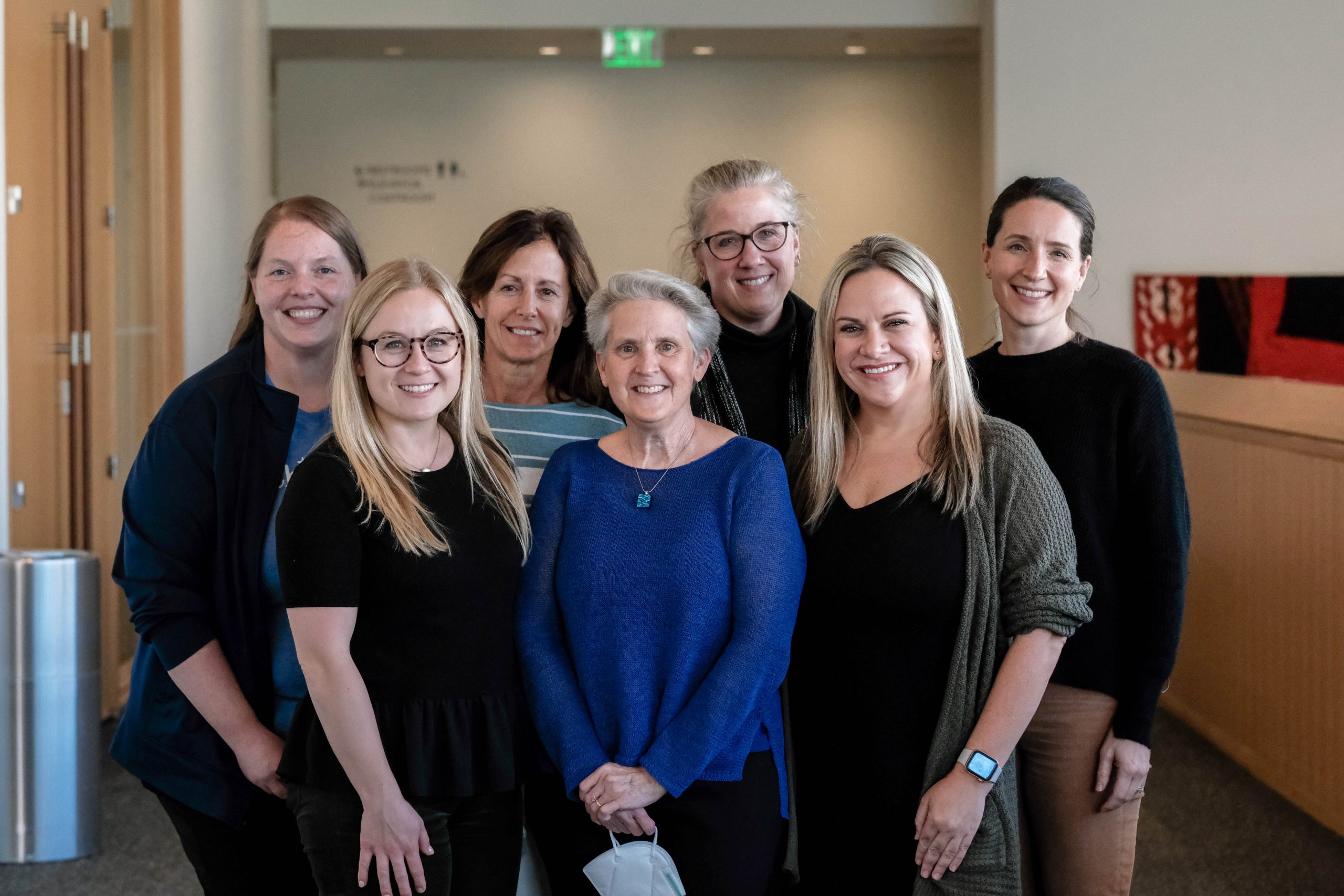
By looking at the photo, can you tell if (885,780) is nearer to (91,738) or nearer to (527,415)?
(527,415)

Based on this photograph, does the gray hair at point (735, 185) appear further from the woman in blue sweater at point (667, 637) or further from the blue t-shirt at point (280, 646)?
the blue t-shirt at point (280, 646)

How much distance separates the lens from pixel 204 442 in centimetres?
202

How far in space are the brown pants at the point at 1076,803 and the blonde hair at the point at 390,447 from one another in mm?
1053

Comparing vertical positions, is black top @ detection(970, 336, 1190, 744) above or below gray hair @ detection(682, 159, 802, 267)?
below

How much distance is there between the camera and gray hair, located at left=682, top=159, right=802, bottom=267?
2570 mm

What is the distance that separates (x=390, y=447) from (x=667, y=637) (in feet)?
1.86

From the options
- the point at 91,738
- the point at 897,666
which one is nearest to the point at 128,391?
the point at 91,738

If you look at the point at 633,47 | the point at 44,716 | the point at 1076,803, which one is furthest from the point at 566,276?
the point at 633,47

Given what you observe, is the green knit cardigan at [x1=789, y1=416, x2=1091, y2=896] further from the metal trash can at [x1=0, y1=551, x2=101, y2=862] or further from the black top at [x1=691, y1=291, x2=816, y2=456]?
the metal trash can at [x1=0, y1=551, x2=101, y2=862]

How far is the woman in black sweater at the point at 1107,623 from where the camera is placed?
2.15m

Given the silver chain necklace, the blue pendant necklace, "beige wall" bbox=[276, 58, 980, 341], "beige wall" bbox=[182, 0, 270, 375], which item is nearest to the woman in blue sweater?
the blue pendant necklace

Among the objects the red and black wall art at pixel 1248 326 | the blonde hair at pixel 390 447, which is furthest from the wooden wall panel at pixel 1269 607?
the blonde hair at pixel 390 447

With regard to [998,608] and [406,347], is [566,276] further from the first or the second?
[998,608]

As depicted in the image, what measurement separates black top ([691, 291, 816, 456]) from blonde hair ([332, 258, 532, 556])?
0.57 metres
